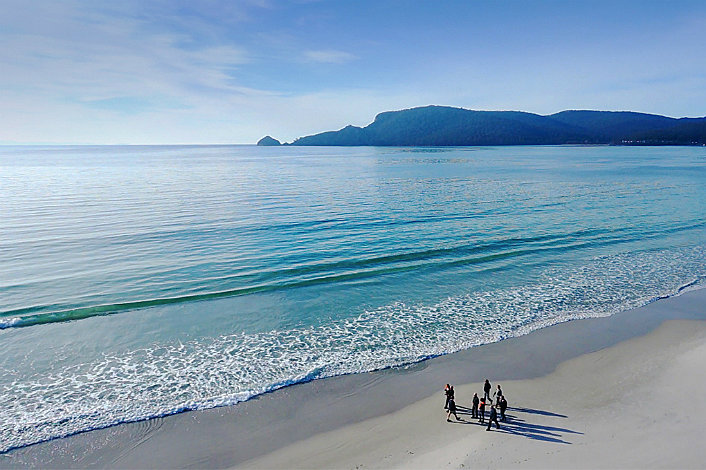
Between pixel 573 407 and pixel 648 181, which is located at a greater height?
pixel 648 181

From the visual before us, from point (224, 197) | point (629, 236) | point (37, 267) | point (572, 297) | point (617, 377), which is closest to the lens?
point (617, 377)

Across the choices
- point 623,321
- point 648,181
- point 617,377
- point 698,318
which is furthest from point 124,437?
point 648,181

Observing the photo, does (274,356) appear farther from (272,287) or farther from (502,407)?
(502,407)

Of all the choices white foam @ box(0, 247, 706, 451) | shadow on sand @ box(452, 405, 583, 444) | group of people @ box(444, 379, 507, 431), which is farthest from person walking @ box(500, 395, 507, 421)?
white foam @ box(0, 247, 706, 451)

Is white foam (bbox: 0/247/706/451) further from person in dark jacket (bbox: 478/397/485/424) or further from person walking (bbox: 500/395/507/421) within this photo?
person walking (bbox: 500/395/507/421)

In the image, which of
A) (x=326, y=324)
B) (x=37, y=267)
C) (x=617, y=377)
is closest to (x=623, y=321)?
(x=617, y=377)

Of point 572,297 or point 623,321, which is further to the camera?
point 572,297

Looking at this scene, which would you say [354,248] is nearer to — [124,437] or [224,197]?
[124,437]

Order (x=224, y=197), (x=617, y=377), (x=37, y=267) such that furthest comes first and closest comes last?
(x=224, y=197) < (x=37, y=267) < (x=617, y=377)
